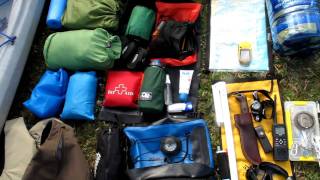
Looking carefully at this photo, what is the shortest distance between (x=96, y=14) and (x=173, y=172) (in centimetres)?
138

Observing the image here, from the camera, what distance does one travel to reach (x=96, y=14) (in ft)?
10.8

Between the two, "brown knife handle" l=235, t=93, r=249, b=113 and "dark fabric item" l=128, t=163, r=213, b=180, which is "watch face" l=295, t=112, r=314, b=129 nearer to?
"brown knife handle" l=235, t=93, r=249, b=113

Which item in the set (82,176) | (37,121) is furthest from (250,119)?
(37,121)

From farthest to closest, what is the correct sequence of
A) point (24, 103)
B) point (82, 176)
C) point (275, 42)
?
point (24, 103) → point (275, 42) → point (82, 176)

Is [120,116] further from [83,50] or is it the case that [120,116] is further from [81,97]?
[83,50]

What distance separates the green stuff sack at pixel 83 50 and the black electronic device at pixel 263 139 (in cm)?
116

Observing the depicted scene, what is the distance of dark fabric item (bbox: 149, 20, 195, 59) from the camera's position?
3.14 meters

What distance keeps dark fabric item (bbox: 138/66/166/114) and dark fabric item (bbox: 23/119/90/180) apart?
1.81ft

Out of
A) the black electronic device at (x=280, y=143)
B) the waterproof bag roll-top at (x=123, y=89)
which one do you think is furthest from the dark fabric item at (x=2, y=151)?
the black electronic device at (x=280, y=143)

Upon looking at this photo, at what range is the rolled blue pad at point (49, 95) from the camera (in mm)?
3240

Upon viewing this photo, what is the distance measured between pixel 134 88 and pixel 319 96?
1.32 m

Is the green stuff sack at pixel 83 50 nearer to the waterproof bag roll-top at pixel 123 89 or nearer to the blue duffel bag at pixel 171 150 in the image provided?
the waterproof bag roll-top at pixel 123 89

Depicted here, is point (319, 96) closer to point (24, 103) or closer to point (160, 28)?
point (160, 28)

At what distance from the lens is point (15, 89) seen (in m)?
3.43
